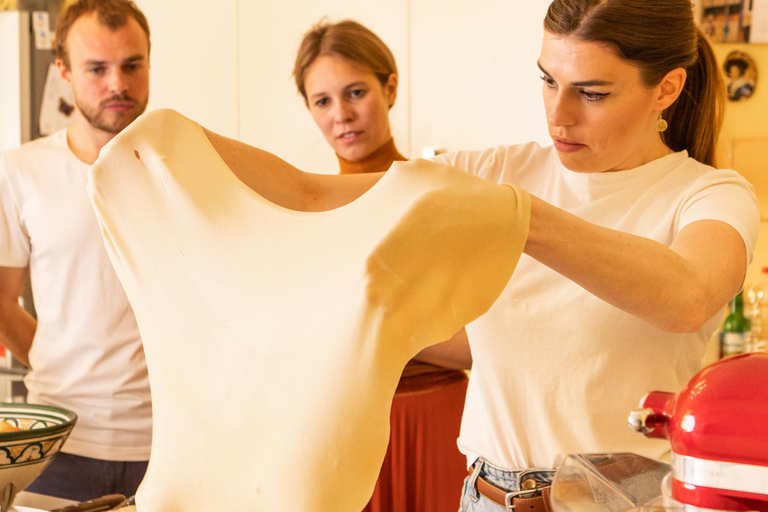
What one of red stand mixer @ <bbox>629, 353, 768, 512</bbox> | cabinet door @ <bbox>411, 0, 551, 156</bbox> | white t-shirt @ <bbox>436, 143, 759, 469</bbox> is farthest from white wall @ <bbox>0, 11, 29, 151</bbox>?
red stand mixer @ <bbox>629, 353, 768, 512</bbox>

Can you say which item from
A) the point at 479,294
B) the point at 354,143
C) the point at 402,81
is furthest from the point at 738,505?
the point at 402,81

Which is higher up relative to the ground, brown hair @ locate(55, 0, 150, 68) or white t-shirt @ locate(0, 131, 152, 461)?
brown hair @ locate(55, 0, 150, 68)

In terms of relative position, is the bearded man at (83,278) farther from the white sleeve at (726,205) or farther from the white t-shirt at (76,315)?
the white sleeve at (726,205)

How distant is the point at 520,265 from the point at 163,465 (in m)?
0.56

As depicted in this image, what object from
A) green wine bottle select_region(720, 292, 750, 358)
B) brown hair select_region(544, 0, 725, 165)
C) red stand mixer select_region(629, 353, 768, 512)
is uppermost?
brown hair select_region(544, 0, 725, 165)

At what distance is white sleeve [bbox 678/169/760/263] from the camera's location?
0.90m

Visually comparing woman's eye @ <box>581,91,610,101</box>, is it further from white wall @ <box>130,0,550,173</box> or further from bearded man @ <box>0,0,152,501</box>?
white wall @ <box>130,0,550,173</box>

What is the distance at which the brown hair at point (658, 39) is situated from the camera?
944 millimetres

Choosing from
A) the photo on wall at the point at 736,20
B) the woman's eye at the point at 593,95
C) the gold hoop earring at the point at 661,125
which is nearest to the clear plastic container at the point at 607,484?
the woman's eye at the point at 593,95

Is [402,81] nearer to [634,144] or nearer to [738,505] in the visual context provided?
[634,144]

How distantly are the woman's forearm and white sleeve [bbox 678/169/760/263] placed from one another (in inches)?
1.3

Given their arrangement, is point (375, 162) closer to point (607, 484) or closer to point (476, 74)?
Result: point (476, 74)

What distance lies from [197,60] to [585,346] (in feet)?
7.90

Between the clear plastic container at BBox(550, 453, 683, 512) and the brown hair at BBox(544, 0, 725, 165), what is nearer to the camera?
the clear plastic container at BBox(550, 453, 683, 512)
